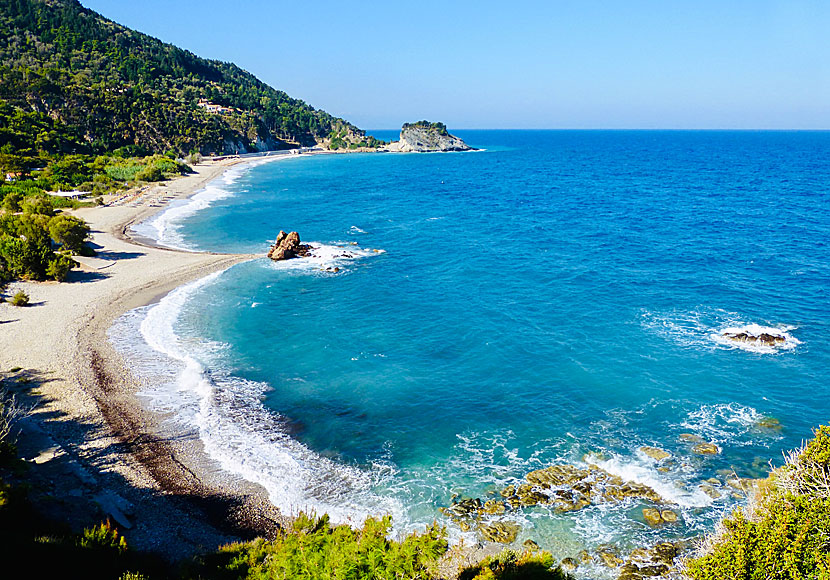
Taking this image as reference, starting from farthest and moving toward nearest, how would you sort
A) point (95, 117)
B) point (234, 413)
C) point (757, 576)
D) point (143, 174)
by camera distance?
1. point (95, 117)
2. point (143, 174)
3. point (234, 413)
4. point (757, 576)

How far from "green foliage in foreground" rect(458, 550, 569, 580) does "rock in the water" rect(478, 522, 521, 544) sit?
285cm

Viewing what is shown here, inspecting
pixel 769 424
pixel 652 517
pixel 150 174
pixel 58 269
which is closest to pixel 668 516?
pixel 652 517

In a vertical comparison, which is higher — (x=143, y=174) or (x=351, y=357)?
(x=143, y=174)

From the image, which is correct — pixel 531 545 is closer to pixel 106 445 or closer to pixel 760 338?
pixel 106 445

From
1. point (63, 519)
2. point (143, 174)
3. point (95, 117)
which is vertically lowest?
point (63, 519)

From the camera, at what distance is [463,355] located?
117 feet

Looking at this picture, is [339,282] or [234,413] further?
[339,282]

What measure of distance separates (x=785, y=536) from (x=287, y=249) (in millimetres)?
52721

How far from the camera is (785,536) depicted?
539 inches

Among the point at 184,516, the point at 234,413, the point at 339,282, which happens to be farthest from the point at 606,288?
the point at 184,516

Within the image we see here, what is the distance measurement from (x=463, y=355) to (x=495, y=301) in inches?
443

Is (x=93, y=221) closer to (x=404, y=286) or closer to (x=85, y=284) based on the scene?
(x=85, y=284)

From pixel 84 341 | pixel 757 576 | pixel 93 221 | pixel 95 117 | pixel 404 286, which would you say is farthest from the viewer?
pixel 95 117

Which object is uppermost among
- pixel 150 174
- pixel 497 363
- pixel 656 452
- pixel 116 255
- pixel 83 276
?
pixel 150 174
